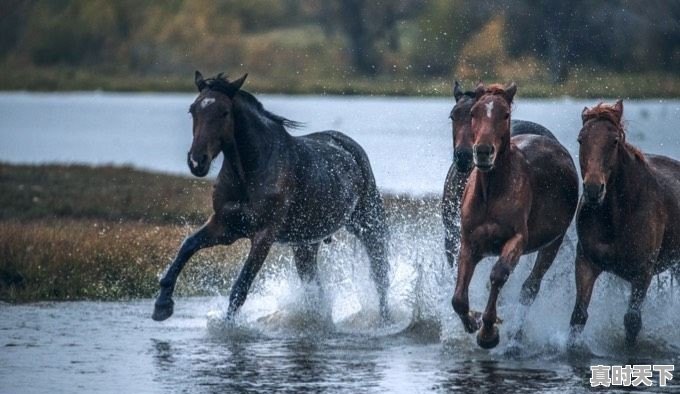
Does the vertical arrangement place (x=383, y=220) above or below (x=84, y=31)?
below

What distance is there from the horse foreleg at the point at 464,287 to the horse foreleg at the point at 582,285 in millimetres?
744

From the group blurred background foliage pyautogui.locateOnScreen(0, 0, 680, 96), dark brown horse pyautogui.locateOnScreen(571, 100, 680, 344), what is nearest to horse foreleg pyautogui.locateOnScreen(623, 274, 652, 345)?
dark brown horse pyautogui.locateOnScreen(571, 100, 680, 344)

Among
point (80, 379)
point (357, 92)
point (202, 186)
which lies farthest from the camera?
point (357, 92)

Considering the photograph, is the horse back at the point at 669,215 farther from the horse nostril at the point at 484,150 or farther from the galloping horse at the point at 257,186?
the galloping horse at the point at 257,186

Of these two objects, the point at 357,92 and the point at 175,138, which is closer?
the point at 175,138

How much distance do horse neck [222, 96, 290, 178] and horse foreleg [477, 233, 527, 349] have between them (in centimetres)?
246

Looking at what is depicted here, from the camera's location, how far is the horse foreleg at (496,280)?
1190 cm

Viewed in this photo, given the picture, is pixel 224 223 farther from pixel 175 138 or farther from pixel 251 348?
pixel 175 138

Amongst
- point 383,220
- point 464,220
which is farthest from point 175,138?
point 464,220

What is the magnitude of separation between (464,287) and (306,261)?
307cm

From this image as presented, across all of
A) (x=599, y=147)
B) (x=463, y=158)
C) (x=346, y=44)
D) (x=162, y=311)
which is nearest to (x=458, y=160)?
(x=463, y=158)

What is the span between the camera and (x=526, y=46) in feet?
115

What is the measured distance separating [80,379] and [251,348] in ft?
5.84

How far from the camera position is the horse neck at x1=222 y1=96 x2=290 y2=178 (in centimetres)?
1354
